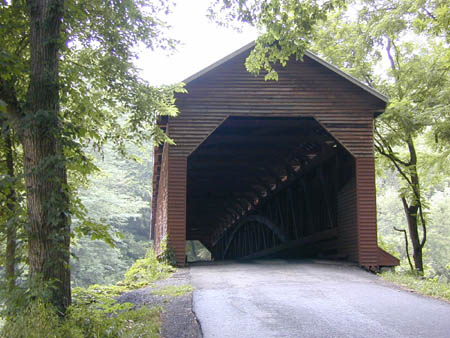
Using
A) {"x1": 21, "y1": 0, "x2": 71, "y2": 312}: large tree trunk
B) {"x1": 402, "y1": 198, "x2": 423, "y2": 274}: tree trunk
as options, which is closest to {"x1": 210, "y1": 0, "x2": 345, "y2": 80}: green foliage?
{"x1": 21, "y1": 0, "x2": 71, "y2": 312}: large tree trunk

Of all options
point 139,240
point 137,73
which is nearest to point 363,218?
point 137,73

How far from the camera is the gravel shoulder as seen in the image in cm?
573

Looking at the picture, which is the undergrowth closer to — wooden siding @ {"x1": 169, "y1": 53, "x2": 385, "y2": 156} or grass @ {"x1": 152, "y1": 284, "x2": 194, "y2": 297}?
grass @ {"x1": 152, "y1": 284, "x2": 194, "y2": 297}

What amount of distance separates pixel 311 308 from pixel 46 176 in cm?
395

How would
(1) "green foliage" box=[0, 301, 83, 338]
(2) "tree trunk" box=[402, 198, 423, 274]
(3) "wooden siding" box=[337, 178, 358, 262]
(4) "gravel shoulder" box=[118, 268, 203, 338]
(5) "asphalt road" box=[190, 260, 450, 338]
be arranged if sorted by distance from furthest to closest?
1. (2) "tree trunk" box=[402, 198, 423, 274]
2. (3) "wooden siding" box=[337, 178, 358, 262]
3. (5) "asphalt road" box=[190, 260, 450, 338]
4. (4) "gravel shoulder" box=[118, 268, 203, 338]
5. (1) "green foliage" box=[0, 301, 83, 338]

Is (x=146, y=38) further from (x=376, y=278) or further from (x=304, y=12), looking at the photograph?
(x=376, y=278)

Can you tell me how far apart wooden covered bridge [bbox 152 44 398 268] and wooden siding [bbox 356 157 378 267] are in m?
0.03

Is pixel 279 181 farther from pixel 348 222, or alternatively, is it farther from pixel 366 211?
pixel 366 211

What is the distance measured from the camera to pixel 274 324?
6.09 meters

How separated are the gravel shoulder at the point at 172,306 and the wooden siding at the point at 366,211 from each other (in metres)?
5.04

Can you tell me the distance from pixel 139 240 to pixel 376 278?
4172 cm

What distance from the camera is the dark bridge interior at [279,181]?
15.2m

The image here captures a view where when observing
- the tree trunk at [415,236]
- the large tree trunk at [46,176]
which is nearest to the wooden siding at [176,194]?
the large tree trunk at [46,176]

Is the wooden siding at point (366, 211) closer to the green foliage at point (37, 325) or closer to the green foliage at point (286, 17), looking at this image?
the green foliage at point (286, 17)
